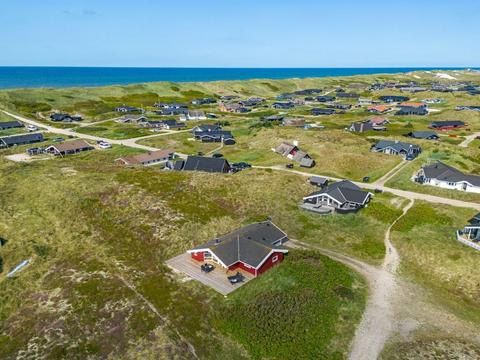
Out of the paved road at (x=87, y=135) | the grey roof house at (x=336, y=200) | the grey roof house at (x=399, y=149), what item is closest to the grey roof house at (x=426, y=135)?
the grey roof house at (x=399, y=149)

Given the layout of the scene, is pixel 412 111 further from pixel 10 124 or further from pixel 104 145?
pixel 10 124

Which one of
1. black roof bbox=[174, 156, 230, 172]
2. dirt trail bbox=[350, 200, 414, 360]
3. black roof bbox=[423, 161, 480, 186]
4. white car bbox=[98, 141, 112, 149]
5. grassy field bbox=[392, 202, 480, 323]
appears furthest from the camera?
white car bbox=[98, 141, 112, 149]

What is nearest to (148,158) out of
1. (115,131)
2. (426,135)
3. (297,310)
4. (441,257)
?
(115,131)

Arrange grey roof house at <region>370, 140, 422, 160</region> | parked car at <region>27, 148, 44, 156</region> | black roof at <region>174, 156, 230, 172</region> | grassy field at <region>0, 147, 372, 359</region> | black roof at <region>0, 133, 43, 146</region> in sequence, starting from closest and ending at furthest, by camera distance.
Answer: grassy field at <region>0, 147, 372, 359</region>
black roof at <region>174, 156, 230, 172</region>
grey roof house at <region>370, 140, 422, 160</region>
parked car at <region>27, 148, 44, 156</region>
black roof at <region>0, 133, 43, 146</region>

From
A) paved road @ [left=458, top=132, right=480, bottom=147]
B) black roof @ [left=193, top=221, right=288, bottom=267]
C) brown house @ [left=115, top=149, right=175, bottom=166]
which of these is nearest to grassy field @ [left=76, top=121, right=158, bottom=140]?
brown house @ [left=115, top=149, right=175, bottom=166]

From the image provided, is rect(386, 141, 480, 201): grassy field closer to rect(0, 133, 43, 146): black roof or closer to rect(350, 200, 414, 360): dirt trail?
rect(350, 200, 414, 360): dirt trail

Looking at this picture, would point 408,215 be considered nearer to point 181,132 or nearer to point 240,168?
point 240,168

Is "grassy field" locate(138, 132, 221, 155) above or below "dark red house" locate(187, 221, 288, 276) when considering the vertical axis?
below
